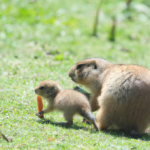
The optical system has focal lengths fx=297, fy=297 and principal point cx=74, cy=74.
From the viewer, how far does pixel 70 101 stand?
5270mm

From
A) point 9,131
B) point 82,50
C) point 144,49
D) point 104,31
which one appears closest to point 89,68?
point 9,131

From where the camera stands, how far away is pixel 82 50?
10938 millimetres

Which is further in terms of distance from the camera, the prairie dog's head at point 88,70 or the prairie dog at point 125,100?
the prairie dog's head at point 88,70

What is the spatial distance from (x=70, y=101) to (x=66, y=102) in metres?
0.08

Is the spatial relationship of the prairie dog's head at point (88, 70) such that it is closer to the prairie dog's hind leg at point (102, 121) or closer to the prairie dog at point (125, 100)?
the prairie dog at point (125, 100)

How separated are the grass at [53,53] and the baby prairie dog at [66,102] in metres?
0.24

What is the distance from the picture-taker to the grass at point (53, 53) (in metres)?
4.72

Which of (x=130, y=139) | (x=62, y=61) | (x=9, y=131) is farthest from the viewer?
(x=62, y=61)

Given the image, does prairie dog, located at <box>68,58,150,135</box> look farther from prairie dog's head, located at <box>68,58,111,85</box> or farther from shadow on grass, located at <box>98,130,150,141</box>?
prairie dog's head, located at <box>68,58,111,85</box>

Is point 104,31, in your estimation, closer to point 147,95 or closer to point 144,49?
point 144,49

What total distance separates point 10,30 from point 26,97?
5.50 m

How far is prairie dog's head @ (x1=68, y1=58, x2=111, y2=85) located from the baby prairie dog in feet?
1.86

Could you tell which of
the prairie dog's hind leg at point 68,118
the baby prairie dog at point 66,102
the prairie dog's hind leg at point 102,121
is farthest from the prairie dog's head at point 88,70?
the prairie dog's hind leg at point 68,118

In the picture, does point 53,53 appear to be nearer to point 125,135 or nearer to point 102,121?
point 102,121
